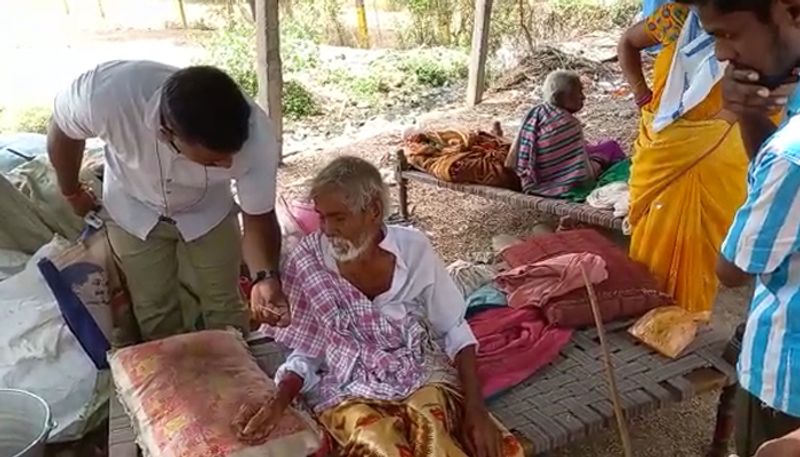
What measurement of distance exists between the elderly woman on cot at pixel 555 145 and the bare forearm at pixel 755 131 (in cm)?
247

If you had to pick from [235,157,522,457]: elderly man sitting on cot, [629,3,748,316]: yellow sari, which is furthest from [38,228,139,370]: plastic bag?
[629,3,748,316]: yellow sari

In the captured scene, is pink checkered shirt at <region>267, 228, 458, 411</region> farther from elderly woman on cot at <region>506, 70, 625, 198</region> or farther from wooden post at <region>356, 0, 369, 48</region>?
wooden post at <region>356, 0, 369, 48</region>

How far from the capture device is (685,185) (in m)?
2.75

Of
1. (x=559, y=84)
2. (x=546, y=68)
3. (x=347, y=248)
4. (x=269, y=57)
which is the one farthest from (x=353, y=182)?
(x=546, y=68)

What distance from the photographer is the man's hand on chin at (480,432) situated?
193cm

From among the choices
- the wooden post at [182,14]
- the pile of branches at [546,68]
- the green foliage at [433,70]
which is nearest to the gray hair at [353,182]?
the pile of branches at [546,68]

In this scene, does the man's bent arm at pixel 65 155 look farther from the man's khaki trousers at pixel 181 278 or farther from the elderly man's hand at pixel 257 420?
the elderly man's hand at pixel 257 420

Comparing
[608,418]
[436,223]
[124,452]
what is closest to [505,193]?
[436,223]

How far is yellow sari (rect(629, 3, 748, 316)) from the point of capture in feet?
8.76

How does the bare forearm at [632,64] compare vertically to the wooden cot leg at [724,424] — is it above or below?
above

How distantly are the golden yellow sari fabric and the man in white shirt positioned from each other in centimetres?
31

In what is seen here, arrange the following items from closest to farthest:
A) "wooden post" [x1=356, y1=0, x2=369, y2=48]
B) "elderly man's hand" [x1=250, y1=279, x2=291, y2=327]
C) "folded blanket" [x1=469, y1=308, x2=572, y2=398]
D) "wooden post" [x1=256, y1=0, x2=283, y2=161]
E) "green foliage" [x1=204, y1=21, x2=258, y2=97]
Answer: "elderly man's hand" [x1=250, y1=279, x2=291, y2=327] < "folded blanket" [x1=469, y1=308, x2=572, y2=398] < "wooden post" [x1=256, y1=0, x2=283, y2=161] < "green foliage" [x1=204, y1=21, x2=258, y2=97] < "wooden post" [x1=356, y1=0, x2=369, y2=48]

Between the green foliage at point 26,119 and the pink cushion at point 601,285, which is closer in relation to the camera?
the pink cushion at point 601,285

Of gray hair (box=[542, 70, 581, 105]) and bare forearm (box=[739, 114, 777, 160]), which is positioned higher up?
bare forearm (box=[739, 114, 777, 160])
